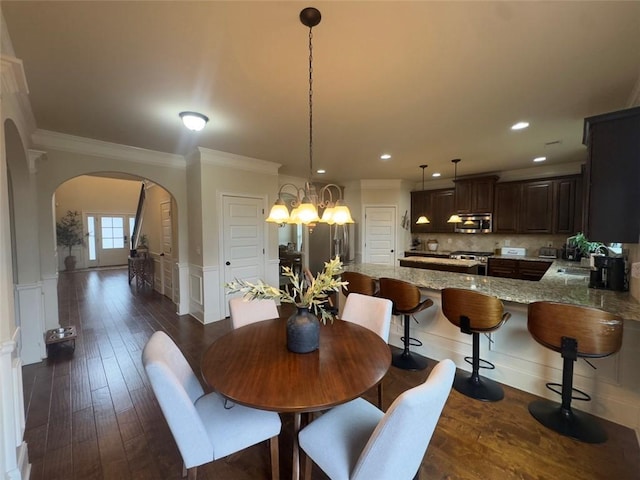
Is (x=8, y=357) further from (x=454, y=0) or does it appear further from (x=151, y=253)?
(x=151, y=253)

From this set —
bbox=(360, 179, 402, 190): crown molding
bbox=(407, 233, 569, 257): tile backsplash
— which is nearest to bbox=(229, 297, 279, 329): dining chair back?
bbox=(360, 179, 402, 190): crown molding

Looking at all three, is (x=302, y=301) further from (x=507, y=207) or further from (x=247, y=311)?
(x=507, y=207)

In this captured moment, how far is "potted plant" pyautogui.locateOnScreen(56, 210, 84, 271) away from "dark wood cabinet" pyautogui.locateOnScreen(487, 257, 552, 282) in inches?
486

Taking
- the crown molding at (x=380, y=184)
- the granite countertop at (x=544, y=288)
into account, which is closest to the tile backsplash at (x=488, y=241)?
the crown molding at (x=380, y=184)

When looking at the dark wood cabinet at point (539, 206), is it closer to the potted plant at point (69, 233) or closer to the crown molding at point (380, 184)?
the crown molding at point (380, 184)

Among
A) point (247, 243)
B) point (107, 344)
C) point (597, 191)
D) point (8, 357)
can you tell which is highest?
point (597, 191)

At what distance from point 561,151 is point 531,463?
14.4 ft

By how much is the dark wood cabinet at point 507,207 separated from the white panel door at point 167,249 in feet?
20.8

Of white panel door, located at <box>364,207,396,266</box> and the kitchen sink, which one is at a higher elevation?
white panel door, located at <box>364,207,396,266</box>

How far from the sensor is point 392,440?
38.7 inches

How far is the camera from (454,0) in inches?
53.5

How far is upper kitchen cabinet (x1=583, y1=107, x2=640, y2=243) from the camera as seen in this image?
74.2 inches

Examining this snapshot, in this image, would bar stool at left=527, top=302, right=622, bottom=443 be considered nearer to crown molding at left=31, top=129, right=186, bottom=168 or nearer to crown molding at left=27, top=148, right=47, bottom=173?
crown molding at left=31, top=129, right=186, bottom=168

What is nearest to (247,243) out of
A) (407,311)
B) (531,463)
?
(407,311)
